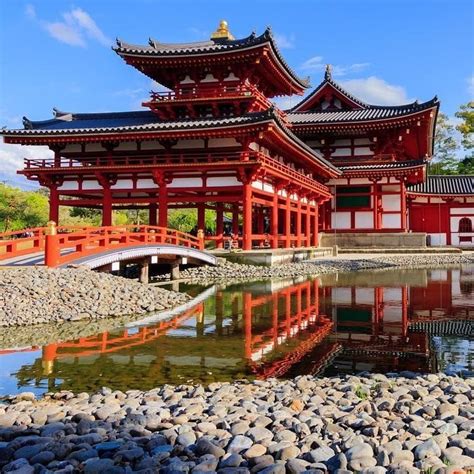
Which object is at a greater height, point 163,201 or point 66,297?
point 163,201

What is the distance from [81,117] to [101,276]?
65.4 ft

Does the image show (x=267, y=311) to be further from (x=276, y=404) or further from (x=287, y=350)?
(x=276, y=404)

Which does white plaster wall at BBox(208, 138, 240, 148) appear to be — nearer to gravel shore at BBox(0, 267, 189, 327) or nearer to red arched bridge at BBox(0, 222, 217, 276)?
red arched bridge at BBox(0, 222, 217, 276)

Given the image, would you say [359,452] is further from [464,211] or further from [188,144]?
[464,211]

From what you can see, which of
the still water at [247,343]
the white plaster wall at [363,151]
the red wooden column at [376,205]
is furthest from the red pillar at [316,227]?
the still water at [247,343]

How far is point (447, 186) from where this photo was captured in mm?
43250

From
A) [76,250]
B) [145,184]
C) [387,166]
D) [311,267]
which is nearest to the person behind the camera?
[76,250]

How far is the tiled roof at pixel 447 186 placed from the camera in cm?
4191

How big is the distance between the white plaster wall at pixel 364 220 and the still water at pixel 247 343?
20.6m

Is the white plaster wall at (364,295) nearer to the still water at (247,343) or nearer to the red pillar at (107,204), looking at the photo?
the still water at (247,343)

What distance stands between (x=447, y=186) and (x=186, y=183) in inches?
1042

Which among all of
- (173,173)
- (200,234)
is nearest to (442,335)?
(200,234)

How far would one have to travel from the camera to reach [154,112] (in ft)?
103

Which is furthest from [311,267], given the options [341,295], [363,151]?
[363,151]
